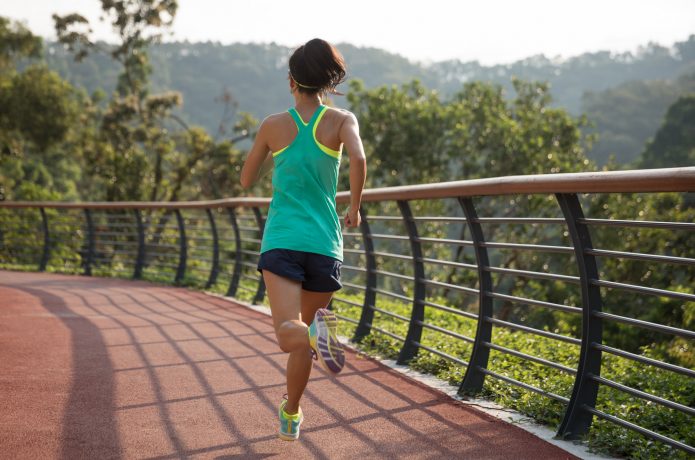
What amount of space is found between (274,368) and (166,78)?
111 metres

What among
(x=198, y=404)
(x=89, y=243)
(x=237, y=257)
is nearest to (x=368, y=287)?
(x=198, y=404)

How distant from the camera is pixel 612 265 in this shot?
26.5 m

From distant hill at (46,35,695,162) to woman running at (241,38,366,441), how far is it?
330ft

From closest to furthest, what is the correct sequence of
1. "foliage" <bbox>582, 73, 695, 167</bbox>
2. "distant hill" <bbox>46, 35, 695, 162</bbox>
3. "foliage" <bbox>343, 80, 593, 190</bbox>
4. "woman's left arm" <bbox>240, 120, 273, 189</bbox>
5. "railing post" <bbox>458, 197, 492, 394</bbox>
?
"woman's left arm" <bbox>240, 120, 273, 189</bbox>
"railing post" <bbox>458, 197, 492, 394</bbox>
"foliage" <bbox>343, 80, 593, 190</bbox>
"foliage" <bbox>582, 73, 695, 167</bbox>
"distant hill" <bbox>46, 35, 695, 162</bbox>

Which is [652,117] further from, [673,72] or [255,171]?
[255,171]

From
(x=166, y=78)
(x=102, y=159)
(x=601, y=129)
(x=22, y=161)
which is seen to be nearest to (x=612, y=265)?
(x=102, y=159)

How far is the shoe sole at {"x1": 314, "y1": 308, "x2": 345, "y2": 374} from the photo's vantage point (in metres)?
3.74

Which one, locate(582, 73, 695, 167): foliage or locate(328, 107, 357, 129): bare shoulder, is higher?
locate(582, 73, 695, 167): foliage

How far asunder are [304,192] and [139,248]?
455 inches

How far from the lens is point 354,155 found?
13.2 ft

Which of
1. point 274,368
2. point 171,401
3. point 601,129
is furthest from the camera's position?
point 601,129

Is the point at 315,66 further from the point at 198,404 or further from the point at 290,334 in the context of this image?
the point at 198,404

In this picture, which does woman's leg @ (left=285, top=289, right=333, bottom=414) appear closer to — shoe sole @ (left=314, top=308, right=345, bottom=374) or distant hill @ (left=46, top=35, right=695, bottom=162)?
shoe sole @ (left=314, top=308, right=345, bottom=374)

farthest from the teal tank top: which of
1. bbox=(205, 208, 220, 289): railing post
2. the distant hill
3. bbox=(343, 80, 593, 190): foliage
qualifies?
the distant hill
